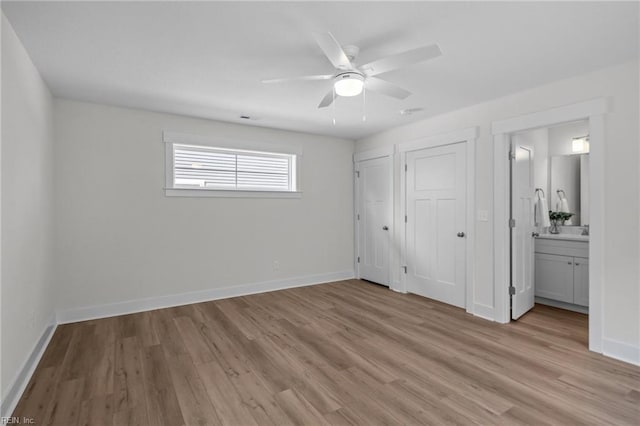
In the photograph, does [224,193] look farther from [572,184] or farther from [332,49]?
[572,184]

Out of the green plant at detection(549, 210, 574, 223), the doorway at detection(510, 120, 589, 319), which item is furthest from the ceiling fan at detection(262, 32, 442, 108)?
the green plant at detection(549, 210, 574, 223)

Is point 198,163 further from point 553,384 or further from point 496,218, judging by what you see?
point 553,384

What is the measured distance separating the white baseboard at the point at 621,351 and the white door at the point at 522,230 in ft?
2.83

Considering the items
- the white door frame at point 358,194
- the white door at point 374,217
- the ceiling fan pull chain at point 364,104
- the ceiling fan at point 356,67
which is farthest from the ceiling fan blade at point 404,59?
the white door at point 374,217

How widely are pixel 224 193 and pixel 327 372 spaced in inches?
112

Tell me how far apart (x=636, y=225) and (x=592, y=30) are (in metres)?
1.55

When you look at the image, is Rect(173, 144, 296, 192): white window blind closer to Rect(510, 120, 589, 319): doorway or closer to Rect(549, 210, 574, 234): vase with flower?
Rect(510, 120, 589, 319): doorway

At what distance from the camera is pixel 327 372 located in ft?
7.93

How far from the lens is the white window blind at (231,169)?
422cm

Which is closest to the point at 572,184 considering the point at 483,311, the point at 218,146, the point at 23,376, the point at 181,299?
the point at 483,311

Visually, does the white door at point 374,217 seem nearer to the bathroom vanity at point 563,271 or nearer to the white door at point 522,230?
the white door at point 522,230

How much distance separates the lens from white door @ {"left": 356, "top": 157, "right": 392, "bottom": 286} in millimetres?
4949

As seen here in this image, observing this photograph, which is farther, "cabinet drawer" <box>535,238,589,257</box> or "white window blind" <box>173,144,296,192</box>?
"white window blind" <box>173,144,296,192</box>

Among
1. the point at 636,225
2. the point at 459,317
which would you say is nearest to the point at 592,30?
the point at 636,225
